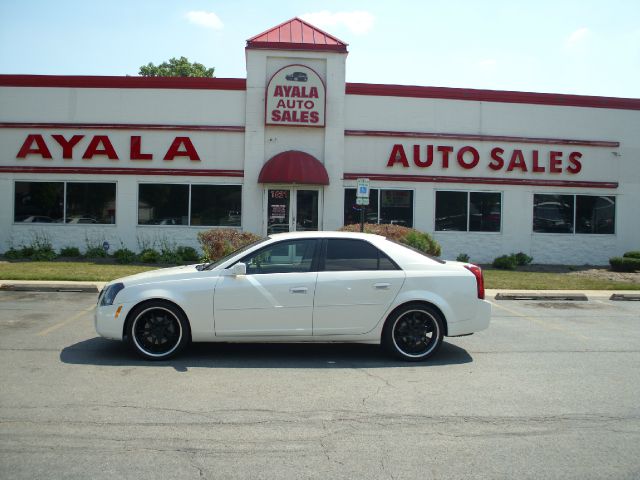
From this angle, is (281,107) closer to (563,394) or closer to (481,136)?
(481,136)

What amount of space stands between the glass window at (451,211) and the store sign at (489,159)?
984mm

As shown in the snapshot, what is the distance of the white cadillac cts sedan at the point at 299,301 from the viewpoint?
24.0 feet

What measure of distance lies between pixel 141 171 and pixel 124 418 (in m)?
15.5

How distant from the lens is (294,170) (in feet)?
62.3

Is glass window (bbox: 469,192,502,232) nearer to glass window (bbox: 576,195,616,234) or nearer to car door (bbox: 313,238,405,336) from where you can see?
glass window (bbox: 576,195,616,234)

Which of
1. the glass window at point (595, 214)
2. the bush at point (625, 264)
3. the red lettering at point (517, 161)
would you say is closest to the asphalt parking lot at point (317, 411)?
the bush at point (625, 264)

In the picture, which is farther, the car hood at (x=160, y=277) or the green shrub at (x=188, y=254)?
the green shrub at (x=188, y=254)

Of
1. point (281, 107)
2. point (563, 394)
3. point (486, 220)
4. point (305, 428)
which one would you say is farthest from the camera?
point (486, 220)

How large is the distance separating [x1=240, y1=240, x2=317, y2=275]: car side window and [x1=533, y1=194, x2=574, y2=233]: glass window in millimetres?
15567

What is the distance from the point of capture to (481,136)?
67.7 ft

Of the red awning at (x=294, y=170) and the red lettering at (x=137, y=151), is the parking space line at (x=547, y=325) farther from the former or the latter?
the red lettering at (x=137, y=151)

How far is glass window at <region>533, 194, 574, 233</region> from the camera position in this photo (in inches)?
837

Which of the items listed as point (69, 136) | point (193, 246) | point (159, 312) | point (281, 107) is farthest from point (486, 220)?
point (159, 312)

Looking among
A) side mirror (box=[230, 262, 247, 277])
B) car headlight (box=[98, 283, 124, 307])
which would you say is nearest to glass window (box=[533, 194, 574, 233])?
side mirror (box=[230, 262, 247, 277])
